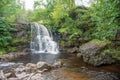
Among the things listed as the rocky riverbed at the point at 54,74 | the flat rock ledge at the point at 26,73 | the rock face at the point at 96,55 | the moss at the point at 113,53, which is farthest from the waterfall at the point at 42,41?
the rocky riverbed at the point at 54,74

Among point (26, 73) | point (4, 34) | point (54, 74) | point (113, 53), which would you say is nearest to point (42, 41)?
point (4, 34)

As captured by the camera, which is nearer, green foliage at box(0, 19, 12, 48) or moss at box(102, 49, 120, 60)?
moss at box(102, 49, 120, 60)

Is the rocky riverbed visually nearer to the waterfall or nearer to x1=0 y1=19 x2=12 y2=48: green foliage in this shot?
x1=0 y1=19 x2=12 y2=48: green foliage

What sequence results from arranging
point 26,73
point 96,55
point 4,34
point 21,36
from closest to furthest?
point 26,73, point 96,55, point 4,34, point 21,36

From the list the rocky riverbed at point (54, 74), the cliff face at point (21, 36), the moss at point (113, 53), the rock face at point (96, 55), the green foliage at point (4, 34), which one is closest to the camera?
Result: the rocky riverbed at point (54, 74)

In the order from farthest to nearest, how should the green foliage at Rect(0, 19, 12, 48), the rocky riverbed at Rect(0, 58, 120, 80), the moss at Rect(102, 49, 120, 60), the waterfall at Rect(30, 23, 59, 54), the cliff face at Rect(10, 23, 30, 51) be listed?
the waterfall at Rect(30, 23, 59, 54) → the cliff face at Rect(10, 23, 30, 51) → the green foliage at Rect(0, 19, 12, 48) → the moss at Rect(102, 49, 120, 60) → the rocky riverbed at Rect(0, 58, 120, 80)

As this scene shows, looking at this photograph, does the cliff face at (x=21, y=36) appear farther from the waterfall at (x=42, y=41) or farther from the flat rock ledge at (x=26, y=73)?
the flat rock ledge at (x=26, y=73)

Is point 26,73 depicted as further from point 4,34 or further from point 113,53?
point 4,34

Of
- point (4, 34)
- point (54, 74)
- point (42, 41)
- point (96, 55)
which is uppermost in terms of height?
point (4, 34)

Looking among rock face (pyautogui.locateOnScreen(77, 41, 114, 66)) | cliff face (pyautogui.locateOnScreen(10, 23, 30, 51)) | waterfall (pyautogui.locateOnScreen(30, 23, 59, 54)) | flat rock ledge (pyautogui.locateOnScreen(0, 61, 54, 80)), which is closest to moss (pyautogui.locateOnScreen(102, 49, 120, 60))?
rock face (pyautogui.locateOnScreen(77, 41, 114, 66))

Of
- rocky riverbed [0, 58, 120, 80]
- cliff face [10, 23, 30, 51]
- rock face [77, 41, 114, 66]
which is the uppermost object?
cliff face [10, 23, 30, 51]

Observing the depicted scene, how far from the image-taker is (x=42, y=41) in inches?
919

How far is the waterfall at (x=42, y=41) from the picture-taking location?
2236cm

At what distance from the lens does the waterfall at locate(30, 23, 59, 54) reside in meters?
22.4
